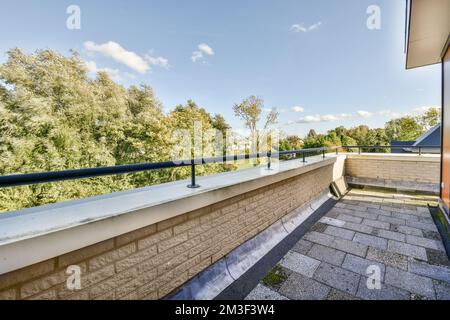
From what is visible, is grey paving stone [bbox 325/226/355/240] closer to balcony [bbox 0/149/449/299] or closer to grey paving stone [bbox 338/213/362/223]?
balcony [bbox 0/149/449/299]

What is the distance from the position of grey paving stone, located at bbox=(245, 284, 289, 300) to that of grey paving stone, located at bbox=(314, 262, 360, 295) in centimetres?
52

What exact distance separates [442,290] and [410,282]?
0.75ft

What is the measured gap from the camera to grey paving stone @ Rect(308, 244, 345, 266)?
236 cm

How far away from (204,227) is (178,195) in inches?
17.8

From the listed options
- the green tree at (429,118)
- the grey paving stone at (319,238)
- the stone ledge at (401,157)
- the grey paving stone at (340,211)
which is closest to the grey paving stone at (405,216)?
the grey paving stone at (340,211)

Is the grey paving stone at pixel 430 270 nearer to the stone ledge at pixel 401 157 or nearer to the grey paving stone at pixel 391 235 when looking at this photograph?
the grey paving stone at pixel 391 235

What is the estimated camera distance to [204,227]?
6.07 ft

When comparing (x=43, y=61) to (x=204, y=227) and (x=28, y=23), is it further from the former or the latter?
(x=204, y=227)

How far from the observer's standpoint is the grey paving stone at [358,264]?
2.16 meters

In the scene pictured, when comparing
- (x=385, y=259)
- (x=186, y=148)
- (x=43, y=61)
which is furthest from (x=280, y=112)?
(x=385, y=259)

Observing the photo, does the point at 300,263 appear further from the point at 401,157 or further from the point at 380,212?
the point at 401,157

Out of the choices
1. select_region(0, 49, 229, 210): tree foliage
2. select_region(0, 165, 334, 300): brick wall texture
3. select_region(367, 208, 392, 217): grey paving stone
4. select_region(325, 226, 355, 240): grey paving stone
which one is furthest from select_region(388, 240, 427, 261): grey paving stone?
select_region(0, 49, 229, 210): tree foliage

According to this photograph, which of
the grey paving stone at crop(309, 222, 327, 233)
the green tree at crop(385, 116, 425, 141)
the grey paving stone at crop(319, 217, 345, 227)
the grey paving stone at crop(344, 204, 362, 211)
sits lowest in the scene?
the grey paving stone at crop(309, 222, 327, 233)

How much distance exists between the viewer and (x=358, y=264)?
7.47ft
